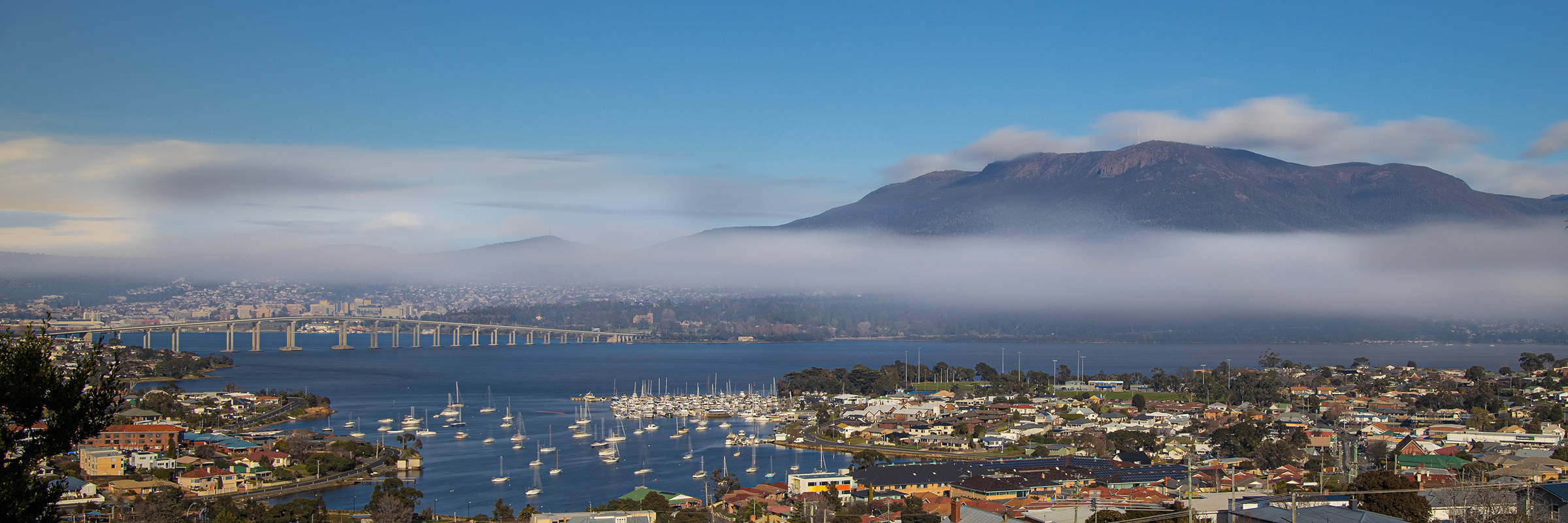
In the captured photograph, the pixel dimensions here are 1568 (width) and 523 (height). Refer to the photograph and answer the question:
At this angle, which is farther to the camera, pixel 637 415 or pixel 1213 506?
pixel 637 415

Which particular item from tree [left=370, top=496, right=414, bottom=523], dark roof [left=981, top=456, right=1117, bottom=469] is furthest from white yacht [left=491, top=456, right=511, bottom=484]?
dark roof [left=981, top=456, right=1117, bottom=469]

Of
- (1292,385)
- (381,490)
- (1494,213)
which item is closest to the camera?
(381,490)

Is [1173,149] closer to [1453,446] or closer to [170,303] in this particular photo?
[170,303]

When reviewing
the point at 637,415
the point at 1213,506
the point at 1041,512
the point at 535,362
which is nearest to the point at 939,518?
the point at 1041,512

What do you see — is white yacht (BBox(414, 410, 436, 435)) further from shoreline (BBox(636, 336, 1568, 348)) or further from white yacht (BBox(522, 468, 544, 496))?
shoreline (BBox(636, 336, 1568, 348))

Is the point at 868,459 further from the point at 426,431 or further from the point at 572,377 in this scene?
the point at 572,377

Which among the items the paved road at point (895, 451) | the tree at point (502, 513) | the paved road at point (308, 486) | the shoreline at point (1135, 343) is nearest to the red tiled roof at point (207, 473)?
the paved road at point (308, 486)
